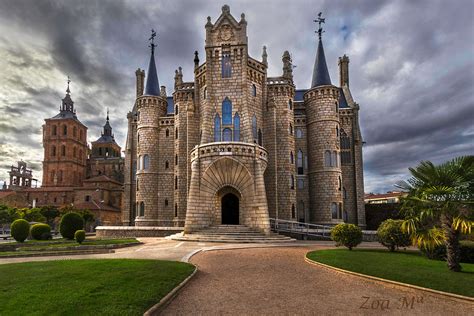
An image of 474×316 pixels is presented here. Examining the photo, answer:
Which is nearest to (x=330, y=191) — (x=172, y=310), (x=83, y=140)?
(x=172, y=310)

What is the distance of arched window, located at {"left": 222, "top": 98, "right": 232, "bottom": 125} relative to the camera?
29.9 metres

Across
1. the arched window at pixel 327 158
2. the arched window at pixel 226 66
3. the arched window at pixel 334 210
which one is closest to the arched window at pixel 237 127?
the arched window at pixel 226 66

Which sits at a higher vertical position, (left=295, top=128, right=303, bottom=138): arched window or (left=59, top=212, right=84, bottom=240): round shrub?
(left=295, top=128, right=303, bottom=138): arched window

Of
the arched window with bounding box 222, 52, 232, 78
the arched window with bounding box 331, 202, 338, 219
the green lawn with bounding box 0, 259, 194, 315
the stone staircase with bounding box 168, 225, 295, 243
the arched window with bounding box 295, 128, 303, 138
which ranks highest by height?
the arched window with bounding box 222, 52, 232, 78

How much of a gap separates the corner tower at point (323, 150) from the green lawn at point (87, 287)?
2481 centimetres

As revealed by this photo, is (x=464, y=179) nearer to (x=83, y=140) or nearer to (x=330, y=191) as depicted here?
(x=330, y=191)

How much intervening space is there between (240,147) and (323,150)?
12194 mm

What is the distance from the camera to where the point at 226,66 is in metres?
30.8

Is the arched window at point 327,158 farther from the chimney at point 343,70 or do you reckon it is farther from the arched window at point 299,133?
the chimney at point 343,70

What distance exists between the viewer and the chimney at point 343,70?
42.7 metres

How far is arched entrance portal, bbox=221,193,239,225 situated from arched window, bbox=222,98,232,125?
6770 mm

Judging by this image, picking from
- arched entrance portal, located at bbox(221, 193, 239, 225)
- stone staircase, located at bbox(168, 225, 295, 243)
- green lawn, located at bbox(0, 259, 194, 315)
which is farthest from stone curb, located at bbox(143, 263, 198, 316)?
arched entrance portal, located at bbox(221, 193, 239, 225)

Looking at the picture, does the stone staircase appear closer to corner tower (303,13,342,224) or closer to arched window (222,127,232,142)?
arched window (222,127,232,142)

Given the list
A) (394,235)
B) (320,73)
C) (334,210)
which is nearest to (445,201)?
(394,235)
